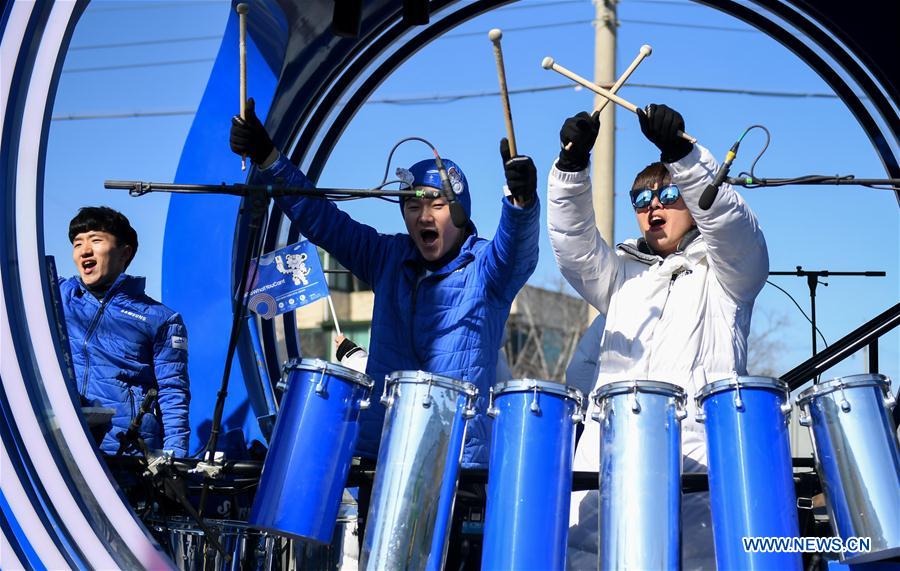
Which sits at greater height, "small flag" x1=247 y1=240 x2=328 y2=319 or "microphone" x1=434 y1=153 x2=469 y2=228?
"small flag" x1=247 y1=240 x2=328 y2=319

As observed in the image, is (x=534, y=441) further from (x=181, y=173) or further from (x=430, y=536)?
(x=181, y=173)

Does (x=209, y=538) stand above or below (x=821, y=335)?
below

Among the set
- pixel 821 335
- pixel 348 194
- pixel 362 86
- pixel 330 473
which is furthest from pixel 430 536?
pixel 362 86

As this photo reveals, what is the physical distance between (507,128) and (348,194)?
2.06ft

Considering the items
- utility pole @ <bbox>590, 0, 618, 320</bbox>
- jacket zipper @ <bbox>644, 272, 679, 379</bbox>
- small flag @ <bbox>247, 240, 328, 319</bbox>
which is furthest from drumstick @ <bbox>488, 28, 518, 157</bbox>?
utility pole @ <bbox>590, 0, 618, 320</bbox>

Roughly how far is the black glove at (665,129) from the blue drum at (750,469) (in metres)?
0.77

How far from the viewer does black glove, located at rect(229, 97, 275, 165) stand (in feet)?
13.3

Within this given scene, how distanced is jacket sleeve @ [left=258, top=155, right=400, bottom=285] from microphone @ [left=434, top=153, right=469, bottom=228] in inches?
18.5

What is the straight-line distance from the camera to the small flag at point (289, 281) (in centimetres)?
497

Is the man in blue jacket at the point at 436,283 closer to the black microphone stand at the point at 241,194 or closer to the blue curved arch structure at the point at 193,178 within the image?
the black microphone stand at the point at 241,194

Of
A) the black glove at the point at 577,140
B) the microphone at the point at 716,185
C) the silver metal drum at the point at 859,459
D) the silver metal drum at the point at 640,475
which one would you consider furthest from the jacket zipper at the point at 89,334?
the silver metal drum at the point at 859,459

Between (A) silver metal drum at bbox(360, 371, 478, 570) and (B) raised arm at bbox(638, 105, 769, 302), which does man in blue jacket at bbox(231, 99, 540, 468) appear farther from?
(A) silver metal drum at bbox(360, 371, 478, 570)

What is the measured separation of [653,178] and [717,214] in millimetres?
454

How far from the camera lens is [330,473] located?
335 centimetres
